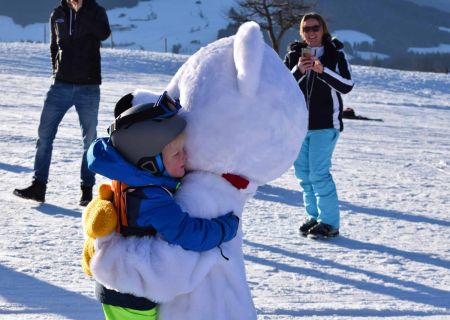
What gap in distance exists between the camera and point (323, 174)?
4.79 metres

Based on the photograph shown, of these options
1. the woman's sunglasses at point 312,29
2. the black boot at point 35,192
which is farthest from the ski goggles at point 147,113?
the black boot at point 35,192

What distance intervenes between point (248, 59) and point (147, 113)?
0.33m

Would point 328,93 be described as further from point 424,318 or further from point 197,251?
point 197,251

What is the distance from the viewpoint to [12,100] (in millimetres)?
13109

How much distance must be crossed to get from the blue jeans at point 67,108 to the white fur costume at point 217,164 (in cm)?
324

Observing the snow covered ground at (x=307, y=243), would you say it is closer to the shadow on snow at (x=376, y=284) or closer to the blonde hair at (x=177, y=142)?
the shadow on snow at (x=376, y=284)

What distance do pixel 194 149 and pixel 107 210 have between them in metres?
0.31

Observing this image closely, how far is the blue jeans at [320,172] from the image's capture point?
4758 mm

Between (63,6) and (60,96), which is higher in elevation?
(63,6)

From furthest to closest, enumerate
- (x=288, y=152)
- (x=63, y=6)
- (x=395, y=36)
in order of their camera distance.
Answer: (x=395, y=36), (x=63, y=6), (x=288, y=152)

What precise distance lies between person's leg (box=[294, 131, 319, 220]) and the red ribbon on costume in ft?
8.98

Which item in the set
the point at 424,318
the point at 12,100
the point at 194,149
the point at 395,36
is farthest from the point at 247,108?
the point at 395,36

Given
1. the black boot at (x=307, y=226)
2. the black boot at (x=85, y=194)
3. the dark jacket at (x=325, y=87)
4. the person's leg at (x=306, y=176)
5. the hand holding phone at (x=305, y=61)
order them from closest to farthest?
the hand holding phone at (x=305, y=61) → the dark jacket at (x=325, y=87) → the person's leg at (x=306, y=176) → the black boot at (x=307, y=226) → the black boot at (x=85, y=194)

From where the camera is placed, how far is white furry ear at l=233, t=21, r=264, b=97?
2.02m
